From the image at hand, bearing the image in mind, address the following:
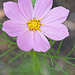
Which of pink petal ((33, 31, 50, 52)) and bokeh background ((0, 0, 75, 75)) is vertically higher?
pink petal ((33, 31, 50, 52))

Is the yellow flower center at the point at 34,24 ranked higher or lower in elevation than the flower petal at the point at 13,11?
lower

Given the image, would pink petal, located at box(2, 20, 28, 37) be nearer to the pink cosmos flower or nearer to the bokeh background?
the pink cosmos flower

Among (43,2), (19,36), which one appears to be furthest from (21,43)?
(43,2)

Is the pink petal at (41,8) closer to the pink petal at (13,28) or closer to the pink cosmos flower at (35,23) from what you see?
the pink cosmos flower at (35,23)

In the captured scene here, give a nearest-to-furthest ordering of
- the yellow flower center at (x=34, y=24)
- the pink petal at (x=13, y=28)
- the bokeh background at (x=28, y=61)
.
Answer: the pink petal at (x=13, y=28) → the yellow flower center at (x=34, y=24) → the bokeh background at (x=28, y=61)

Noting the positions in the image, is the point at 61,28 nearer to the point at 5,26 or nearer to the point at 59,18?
the point at 59,18

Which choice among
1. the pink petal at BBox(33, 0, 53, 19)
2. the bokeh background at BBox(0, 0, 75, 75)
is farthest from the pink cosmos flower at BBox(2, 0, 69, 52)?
the bokeh background at BBox(0, 0, 75, 75)

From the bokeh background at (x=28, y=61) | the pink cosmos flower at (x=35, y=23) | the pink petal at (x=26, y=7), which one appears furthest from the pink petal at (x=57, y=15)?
the bokeh background at (x=28, y=61)
